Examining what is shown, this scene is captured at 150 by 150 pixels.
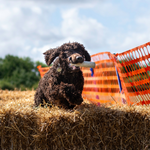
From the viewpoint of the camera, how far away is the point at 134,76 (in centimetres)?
421

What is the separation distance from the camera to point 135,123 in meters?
3.28

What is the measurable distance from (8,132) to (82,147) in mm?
1241

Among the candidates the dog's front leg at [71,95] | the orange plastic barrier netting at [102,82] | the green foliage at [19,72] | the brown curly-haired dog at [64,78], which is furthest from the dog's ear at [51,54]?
the green foliage at [19,72]

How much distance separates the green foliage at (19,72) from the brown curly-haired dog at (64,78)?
1347cm

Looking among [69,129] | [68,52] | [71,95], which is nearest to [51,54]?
[68,52]

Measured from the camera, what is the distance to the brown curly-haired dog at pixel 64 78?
2.95 meters

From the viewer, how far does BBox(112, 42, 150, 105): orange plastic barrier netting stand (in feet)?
12.9

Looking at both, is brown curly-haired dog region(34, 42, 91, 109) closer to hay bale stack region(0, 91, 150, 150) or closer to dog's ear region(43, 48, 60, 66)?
dog's ear region(43, 48, 60, 66)

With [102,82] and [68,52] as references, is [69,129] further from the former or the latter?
[102,82]

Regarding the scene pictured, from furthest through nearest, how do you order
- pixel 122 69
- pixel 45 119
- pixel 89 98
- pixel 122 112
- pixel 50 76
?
pixel 89 98
pixel 122 69
pixel 50 76
pixel 122 112
pixel 45 119

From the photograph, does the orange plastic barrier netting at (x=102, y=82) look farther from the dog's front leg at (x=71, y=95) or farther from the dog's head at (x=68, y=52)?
the dog's front leg at (x=71, y=95)

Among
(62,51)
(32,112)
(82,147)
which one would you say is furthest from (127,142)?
(62,51)

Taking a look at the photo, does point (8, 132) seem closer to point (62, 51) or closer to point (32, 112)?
point (32, 112)

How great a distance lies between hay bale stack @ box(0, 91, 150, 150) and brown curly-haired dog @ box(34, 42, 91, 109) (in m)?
0.22
